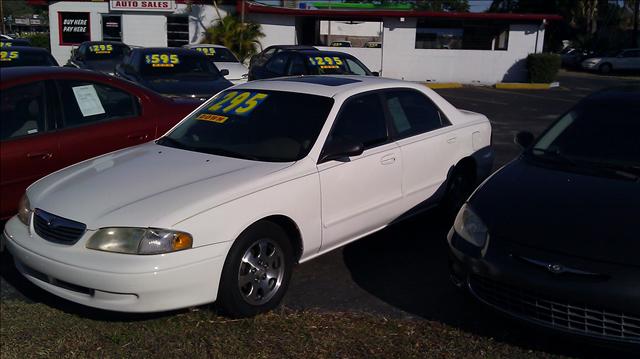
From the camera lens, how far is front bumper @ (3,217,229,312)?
3.73 metres

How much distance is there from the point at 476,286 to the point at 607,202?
3.18 feet

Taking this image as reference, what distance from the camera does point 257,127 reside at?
4965mm

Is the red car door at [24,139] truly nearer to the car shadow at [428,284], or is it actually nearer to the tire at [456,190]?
the car shadow at [428,284]

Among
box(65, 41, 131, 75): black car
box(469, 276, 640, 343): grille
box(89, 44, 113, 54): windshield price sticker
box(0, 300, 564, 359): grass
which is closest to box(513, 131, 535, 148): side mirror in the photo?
box(469, 276, 640, 343): grille

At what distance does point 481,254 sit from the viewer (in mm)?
3955

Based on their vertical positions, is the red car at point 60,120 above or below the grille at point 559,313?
above

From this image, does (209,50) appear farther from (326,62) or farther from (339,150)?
(339,150)

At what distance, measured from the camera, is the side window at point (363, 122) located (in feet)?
16.4

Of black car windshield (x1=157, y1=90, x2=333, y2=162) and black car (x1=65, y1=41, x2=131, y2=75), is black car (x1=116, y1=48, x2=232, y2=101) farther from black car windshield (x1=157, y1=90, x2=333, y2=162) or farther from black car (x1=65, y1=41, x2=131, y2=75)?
black car (x1=65, y1=41, x2=131, y2=75)

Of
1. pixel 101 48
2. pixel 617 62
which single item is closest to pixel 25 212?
pixel 101 48

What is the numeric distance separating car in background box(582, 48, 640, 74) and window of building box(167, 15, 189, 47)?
895 inches

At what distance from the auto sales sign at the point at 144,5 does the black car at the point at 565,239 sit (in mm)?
21589

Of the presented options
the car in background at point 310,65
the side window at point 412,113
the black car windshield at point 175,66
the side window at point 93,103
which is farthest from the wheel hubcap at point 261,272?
the car in background at point 310,65

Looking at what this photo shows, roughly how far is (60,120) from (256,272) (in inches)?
106
